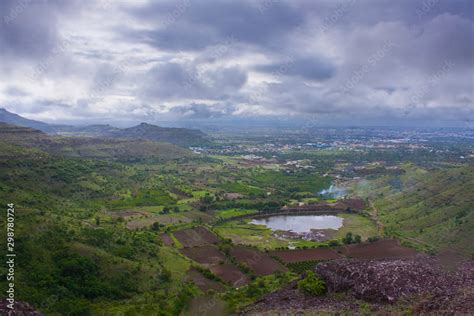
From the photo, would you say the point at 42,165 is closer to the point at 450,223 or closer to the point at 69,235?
the point at 69,235

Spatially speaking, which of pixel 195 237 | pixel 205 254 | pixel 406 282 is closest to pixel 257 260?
pixel 205 254

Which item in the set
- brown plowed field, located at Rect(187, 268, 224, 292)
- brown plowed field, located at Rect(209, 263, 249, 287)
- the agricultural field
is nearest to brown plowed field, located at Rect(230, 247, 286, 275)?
the agricultural field

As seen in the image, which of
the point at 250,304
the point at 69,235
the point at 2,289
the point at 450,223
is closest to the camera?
the point at 2,289

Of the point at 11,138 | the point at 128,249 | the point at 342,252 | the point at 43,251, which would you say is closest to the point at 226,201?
the point at 342,252

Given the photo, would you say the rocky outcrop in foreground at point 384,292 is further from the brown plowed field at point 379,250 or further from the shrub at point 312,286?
the brown plowed field at point 379,250

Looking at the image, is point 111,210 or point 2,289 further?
point 111,210

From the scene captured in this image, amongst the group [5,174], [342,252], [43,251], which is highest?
[5,174]
